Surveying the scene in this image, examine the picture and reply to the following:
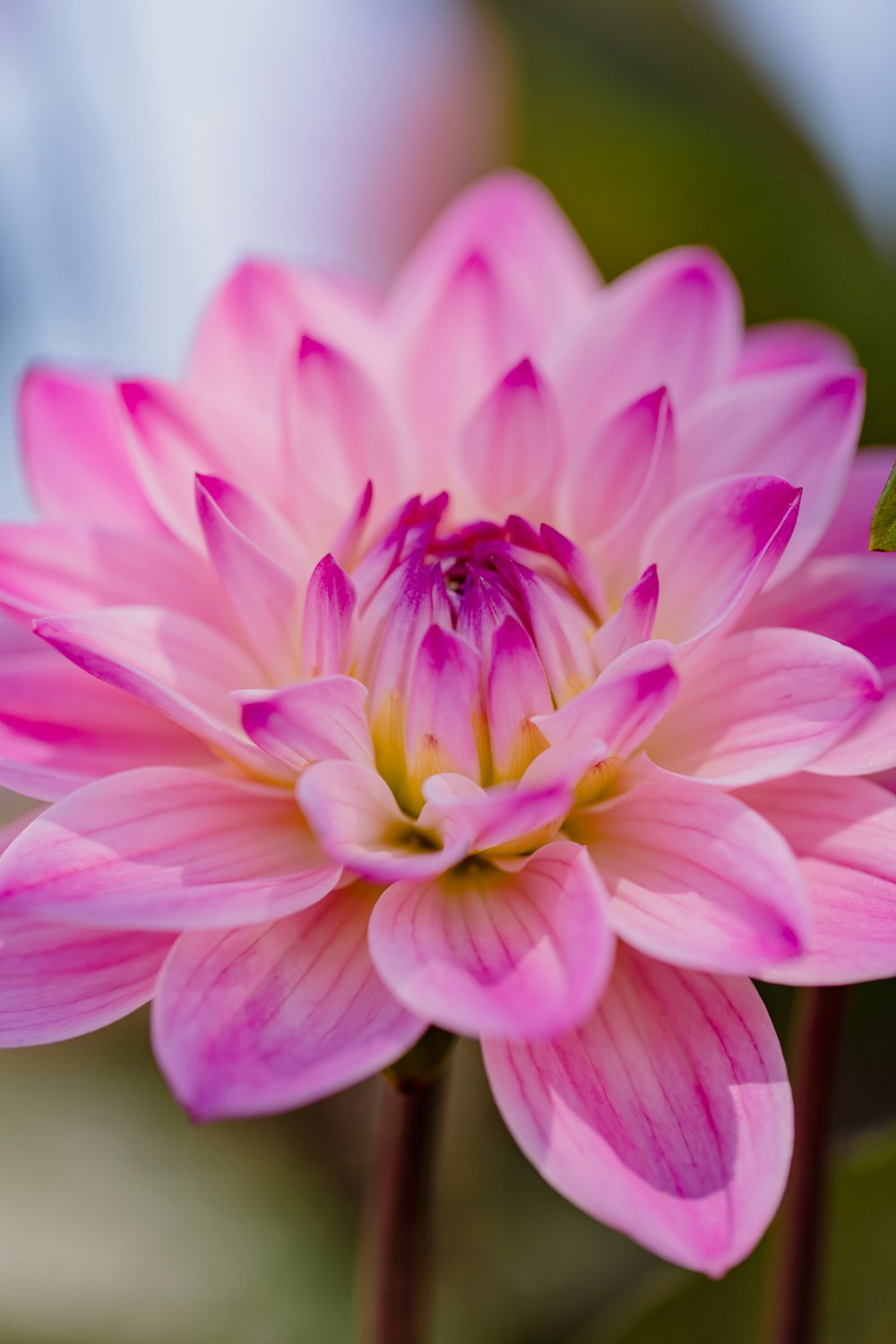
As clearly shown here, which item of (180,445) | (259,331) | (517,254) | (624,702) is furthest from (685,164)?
Answer: (624,702)

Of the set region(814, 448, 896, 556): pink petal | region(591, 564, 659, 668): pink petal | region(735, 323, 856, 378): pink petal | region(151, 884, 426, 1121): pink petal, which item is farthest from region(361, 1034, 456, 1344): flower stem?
region(735, 323, 856, 378): pink petal

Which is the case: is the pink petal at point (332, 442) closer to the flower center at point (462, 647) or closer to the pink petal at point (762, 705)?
the flower center at point (462, 647)

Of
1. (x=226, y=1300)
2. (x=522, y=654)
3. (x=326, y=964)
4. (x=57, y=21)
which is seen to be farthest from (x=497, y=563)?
(x=57, y=21)

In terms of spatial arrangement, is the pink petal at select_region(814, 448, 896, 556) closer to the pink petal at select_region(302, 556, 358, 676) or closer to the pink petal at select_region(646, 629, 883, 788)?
the pink petal at select_region(646, 629, 883, 788)

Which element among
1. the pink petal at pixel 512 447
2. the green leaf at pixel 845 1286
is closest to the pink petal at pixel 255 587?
the pink petal at pixel 512 447

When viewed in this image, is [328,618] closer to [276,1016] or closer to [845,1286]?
[276,1016]
